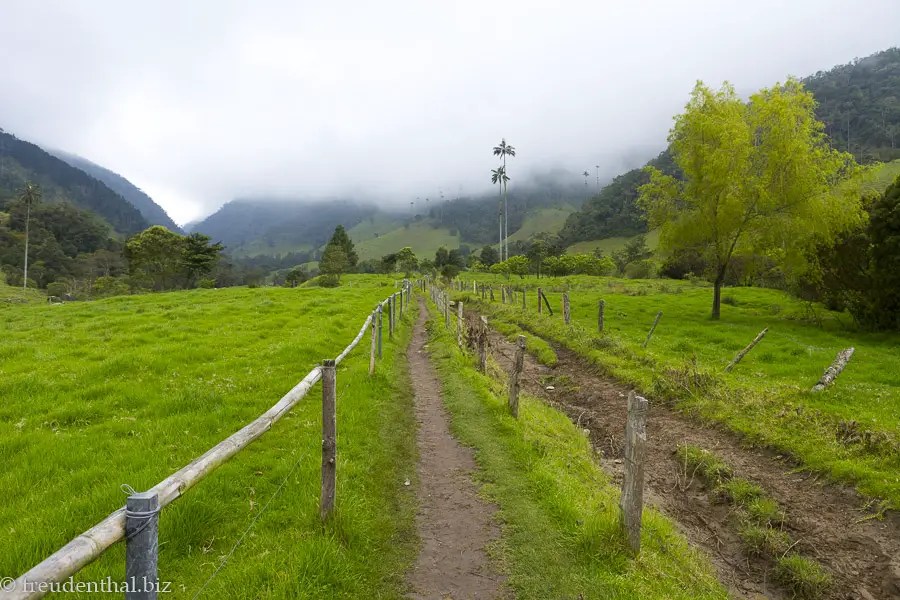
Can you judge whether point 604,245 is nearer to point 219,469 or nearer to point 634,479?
point 634,479

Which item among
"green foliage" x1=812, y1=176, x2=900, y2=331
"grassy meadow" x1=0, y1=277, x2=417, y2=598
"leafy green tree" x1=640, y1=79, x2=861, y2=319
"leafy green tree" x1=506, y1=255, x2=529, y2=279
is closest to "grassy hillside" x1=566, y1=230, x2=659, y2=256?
"leafy green tree" x1=506, y1=255, x2=529, y2=279

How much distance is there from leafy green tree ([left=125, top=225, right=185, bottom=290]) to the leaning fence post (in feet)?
298

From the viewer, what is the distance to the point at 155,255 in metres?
81.0

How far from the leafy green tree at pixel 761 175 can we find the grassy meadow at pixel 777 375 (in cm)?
563

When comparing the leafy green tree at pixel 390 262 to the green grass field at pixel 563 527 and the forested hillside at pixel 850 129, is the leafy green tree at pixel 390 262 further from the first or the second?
the forested hillside at pixel 850 129

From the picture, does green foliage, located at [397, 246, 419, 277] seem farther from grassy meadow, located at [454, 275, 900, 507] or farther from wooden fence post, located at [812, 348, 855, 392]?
wooden fence post, located at [812, 348, 855, 392]

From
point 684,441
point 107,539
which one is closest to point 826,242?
point 684,441

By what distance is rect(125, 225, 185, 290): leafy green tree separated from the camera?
7888cm

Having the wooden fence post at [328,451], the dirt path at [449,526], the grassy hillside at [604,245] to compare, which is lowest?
the dirt path at [449,526]

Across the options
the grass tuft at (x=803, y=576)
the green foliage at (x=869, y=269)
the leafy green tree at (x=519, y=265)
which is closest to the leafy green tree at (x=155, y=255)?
the leafy green tree at (x=519, y=265)

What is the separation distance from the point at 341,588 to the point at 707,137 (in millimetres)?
33273

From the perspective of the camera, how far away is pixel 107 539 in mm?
2496

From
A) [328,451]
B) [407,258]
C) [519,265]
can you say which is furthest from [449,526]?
[407,258]

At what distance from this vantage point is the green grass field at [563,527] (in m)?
5.46
